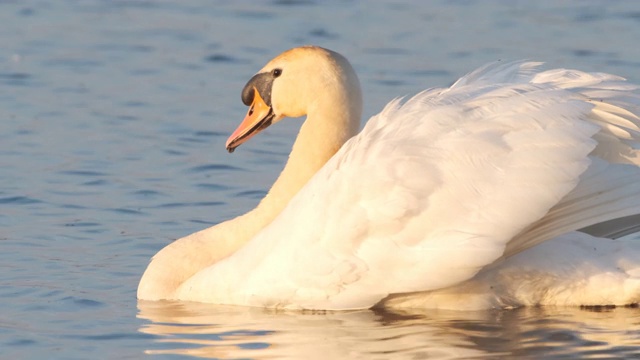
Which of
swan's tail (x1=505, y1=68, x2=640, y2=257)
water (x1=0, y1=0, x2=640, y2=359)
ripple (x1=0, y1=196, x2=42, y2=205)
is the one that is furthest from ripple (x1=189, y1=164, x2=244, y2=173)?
swan's tail (x1=505, y1=68, x2=640, y2=257)

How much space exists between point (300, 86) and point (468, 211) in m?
1.55

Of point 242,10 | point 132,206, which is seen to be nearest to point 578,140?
point 132,206

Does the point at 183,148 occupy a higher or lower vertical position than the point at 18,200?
higher

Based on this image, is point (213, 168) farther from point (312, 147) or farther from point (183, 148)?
point (312, 147)

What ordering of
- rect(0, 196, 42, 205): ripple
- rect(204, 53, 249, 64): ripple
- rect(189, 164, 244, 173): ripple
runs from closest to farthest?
rect(0, 196, 42, 205): ripple, rect(189, 164, 244, 173): ripple, rect(204, 53, 249, 64): ripple

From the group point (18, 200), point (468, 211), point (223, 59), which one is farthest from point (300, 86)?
point (223, 59)

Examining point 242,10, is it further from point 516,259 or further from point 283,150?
point 516,259

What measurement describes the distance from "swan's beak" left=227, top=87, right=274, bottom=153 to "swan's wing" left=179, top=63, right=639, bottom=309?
1109 millimetres

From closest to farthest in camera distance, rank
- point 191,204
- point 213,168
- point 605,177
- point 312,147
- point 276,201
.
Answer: point 605,177
point 312,147
point 276,201
point 191,204
point 213,168

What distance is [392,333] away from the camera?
870cm

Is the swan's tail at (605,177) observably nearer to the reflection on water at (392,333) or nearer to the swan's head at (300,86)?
→ the reflection on water at (392,333)

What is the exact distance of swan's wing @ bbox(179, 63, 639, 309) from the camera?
8.44 meters

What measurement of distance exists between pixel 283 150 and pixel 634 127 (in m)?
4.93

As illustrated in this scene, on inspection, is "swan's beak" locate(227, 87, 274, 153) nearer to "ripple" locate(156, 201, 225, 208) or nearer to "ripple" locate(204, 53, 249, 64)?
"ripple" locate(156, 201, 225, 208)
